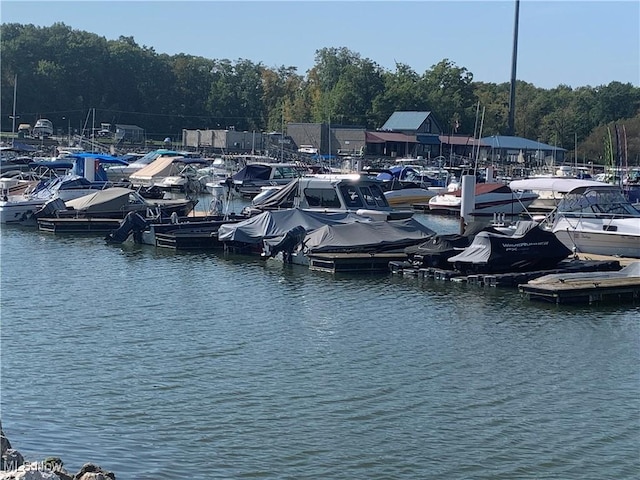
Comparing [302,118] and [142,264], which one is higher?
[302,118]

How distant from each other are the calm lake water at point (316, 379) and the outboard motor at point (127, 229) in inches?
271

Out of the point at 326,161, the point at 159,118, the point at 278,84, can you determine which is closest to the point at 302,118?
the point at 278,84

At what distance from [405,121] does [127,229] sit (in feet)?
245

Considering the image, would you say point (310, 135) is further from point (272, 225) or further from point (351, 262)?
point (351, 262)

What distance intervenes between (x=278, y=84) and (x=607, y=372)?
121m

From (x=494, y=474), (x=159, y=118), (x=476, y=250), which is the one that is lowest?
(x=494, y=474)

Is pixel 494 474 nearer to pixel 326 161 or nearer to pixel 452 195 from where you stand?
pixel 452 195

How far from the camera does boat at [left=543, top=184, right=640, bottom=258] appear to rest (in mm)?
30250

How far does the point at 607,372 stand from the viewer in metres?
17.9

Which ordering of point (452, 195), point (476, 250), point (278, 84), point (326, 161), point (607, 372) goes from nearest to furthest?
point (607, 372) < point (476, 250) < point (452, 195) < point (326, 161) < point (278, 84)

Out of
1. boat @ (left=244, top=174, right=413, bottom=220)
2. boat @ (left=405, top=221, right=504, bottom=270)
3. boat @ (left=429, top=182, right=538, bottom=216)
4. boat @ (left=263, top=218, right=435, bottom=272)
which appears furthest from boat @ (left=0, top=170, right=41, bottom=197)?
boat @ (left=405, top=221, right=504, bottom=270)

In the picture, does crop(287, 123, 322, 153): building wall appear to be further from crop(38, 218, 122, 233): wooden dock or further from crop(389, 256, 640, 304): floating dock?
crop(389, 256, 640, 304): floating dock

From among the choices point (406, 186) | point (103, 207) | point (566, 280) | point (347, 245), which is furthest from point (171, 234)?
point (406, 186)

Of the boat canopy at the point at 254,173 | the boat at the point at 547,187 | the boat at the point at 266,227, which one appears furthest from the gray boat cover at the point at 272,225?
the boat canopy at the point at 254,173
